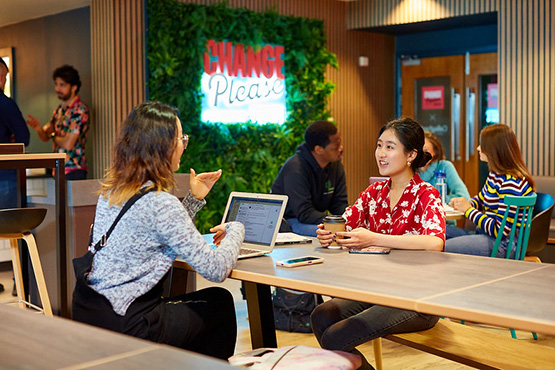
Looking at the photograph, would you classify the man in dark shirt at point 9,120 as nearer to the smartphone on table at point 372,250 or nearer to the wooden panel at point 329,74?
the wooden panel at point 329,74

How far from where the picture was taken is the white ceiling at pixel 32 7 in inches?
277

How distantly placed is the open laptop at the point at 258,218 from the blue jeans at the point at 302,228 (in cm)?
162

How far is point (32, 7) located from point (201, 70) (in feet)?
6.71

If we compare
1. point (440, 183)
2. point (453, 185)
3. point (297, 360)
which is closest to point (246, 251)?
point (297, 360)

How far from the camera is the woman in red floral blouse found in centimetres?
262

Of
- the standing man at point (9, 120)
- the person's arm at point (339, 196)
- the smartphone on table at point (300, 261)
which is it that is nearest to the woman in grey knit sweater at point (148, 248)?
the smartphone on table at point (300, 261)

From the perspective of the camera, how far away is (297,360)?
6.60ft

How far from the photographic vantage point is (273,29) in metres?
7.87

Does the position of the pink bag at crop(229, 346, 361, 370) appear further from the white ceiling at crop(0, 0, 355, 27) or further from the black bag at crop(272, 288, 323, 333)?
the white ceiling at crop(0, 0, 355, 27)

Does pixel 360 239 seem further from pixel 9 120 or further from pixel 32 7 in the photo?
pixel 32 7

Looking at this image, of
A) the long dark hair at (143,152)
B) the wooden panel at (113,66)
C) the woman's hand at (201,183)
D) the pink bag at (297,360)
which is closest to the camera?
the pink bag at (297,360)

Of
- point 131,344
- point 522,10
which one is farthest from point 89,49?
point 131,344

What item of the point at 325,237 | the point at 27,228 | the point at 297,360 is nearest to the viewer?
the point at 297,360

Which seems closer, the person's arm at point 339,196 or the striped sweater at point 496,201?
the striped sweater at point 496,201
